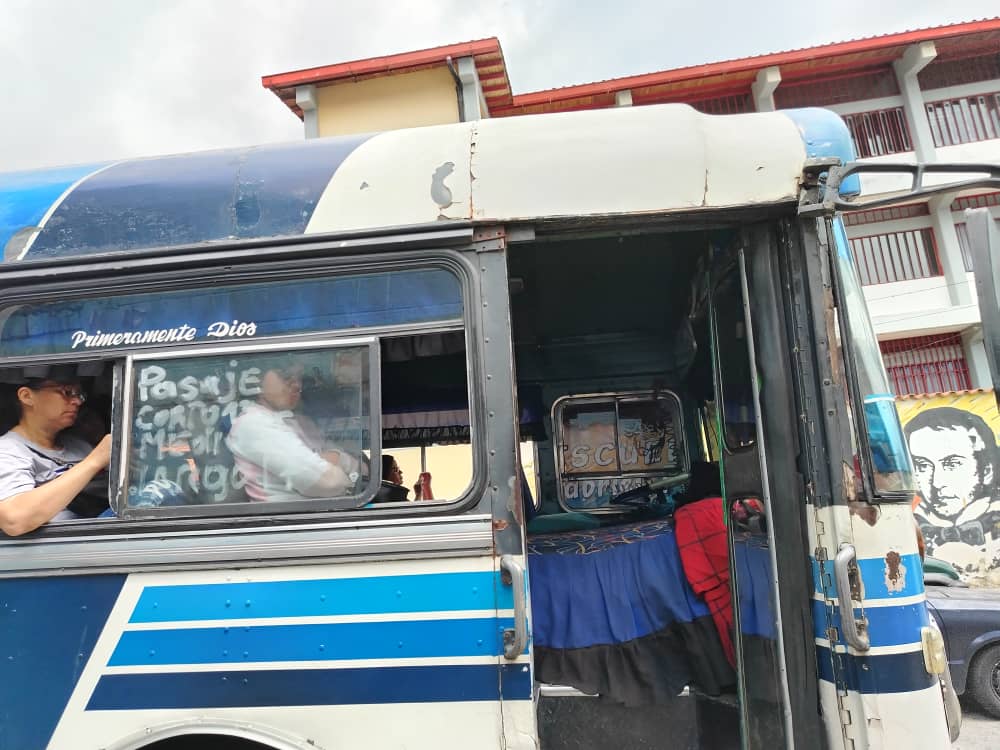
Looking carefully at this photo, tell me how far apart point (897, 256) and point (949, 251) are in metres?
0.98

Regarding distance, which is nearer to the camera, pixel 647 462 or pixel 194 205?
pixel 194 205

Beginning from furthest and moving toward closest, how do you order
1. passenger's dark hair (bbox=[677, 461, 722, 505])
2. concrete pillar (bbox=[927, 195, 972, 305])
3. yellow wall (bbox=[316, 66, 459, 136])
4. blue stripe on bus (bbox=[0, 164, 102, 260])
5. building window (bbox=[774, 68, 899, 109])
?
1. building window (bbox=[774, 68, 899, 109])
2. concrete pillar (bbox=[927, 195, 972, 305])
3. yellow wall (bbox=[316, 66, 459, 136])
4. passenger's dark hair (bbox=[677, 461, 722, 505])
5. blue stripe on bus (bbox=[0, 164, 102, 260])

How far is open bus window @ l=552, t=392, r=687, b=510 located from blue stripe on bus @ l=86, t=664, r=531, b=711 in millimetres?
2582

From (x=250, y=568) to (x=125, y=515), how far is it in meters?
0.49

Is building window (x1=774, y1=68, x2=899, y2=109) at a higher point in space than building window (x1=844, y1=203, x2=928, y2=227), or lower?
higher

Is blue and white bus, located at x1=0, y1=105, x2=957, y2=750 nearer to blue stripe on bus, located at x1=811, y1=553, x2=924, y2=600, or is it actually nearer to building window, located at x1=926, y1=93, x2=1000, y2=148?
blue stripe on bus, located at x1=811, y1=553, x2=924, y2=600

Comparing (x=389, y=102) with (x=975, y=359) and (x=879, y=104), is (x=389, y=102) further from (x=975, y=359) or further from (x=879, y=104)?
(x=975, y=359)

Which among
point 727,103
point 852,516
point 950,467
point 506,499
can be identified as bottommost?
point 852,516

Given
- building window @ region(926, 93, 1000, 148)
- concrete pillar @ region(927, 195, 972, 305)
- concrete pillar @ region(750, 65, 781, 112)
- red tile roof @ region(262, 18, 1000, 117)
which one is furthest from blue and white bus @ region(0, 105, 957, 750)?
building window @ region(926, 93, 1000, 148)

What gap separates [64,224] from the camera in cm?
247

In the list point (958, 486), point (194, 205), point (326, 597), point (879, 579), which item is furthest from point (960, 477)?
point (194, 205)

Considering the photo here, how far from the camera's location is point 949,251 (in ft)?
47.5

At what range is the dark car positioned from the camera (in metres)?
5.51

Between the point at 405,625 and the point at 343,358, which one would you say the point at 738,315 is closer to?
the point at 343,358
